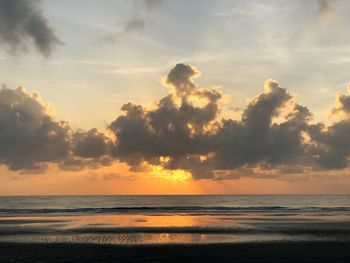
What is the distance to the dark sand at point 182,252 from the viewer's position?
27469 millimetres

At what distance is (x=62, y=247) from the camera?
32.8m

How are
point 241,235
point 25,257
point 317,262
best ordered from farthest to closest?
point 241,235
point 25,257
point 317,262

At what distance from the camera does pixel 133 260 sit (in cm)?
2712

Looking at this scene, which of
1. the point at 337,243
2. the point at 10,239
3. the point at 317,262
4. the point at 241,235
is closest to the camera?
the point at 317,262

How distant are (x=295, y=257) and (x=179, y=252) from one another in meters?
8.07

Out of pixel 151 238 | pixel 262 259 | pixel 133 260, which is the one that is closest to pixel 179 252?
pixel 133 260

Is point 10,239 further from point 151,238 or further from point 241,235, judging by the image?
point 241,235

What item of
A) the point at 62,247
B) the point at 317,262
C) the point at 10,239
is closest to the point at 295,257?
the point at 317,262

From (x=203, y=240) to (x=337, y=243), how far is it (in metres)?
11.2

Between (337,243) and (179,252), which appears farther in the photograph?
(337,243)

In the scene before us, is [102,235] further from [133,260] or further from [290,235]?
[290,235]

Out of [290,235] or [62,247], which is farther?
[290,235]

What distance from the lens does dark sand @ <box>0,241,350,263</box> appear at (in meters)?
27.5

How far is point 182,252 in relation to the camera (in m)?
30.3
